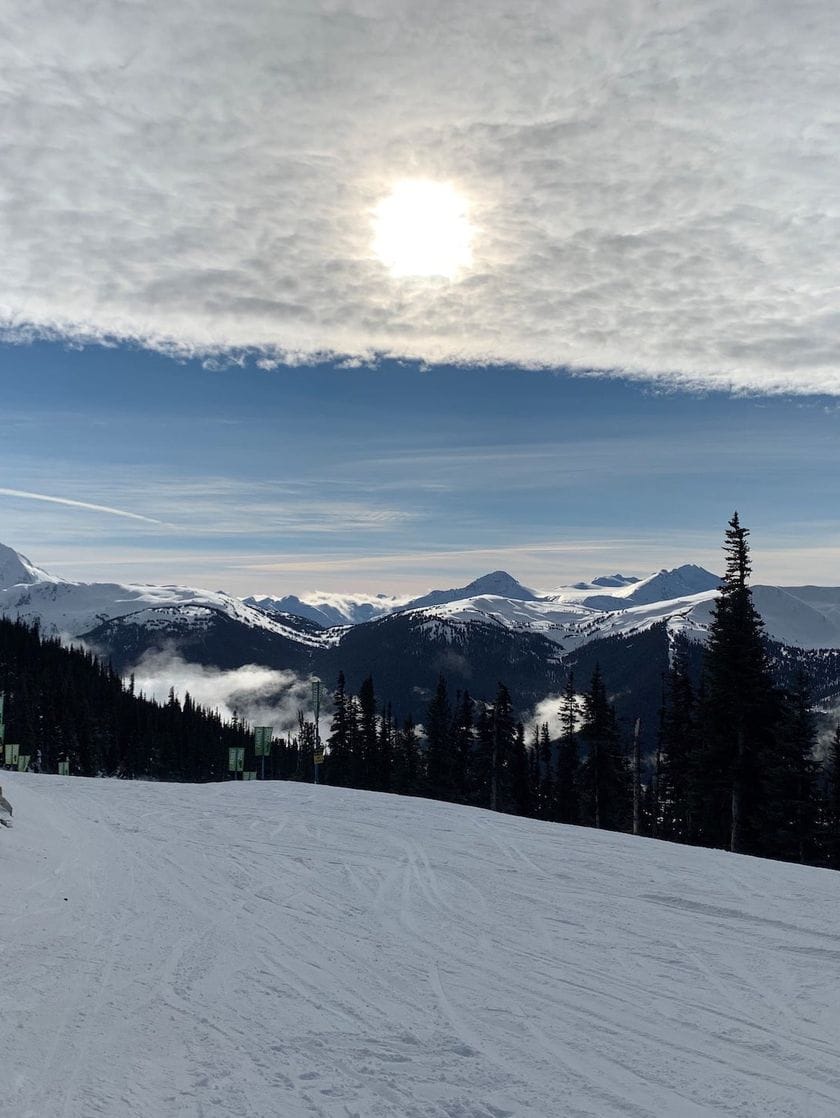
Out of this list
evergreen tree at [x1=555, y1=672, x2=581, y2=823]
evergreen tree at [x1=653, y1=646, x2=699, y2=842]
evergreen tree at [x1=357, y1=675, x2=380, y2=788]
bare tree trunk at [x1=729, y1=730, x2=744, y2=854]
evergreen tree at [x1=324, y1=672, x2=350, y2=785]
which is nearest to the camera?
bare tree trunk at [x1=729, y1=730, x2=744, y2=854]


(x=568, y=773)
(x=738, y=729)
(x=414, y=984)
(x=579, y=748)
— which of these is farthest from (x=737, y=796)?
(x=579, y=748)

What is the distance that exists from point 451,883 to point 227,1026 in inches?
264

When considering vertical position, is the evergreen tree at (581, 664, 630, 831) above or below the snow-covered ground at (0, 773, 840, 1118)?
below

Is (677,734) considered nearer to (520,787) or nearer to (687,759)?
Result: (687,759)

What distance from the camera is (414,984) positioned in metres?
7.66

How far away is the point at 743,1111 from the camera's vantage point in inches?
201

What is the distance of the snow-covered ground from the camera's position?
5328 millimetres

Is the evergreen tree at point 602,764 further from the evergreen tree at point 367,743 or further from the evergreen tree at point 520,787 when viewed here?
the evergreen tree at point 367,743

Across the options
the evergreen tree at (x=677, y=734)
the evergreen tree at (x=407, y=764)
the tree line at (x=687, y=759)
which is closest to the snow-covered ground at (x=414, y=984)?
the tree line at (x=687, y=759)

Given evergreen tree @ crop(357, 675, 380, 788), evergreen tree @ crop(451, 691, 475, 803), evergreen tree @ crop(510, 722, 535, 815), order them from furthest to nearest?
evergreen tree @ crop(357, 675, 380, 788) < evergreen tree @ crop(451, 691, 475, 803) < evergreen tree @ crop(510, 722, 535, 815)

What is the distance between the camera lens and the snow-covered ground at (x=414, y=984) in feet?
17.5

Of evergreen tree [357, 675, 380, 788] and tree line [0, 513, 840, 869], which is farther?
evergreen tree [357, 675, 380, 788]

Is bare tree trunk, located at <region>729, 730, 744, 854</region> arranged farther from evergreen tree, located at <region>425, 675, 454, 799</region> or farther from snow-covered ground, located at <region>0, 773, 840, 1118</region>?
evergreen tree, located at <region>425, 675, 454, 799</region>

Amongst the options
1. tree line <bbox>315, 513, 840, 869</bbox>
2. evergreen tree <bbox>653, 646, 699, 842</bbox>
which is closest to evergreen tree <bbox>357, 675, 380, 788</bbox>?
tree line <bbox>315, 513, 840, 869</bbox>
